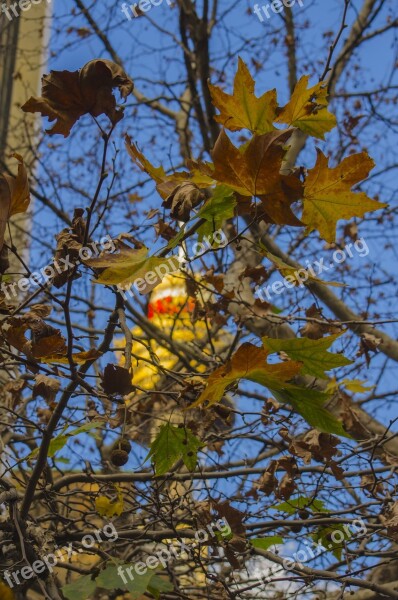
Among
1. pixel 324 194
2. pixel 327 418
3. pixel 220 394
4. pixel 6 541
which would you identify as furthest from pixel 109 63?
pixel 6 541

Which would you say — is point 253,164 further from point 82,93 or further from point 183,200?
point 82,93

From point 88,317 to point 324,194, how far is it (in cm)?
389

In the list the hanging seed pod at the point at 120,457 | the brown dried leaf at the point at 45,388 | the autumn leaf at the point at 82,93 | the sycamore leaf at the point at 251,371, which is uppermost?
the autumn leaf at the point at 82,93

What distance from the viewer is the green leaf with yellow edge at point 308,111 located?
1.57 meters

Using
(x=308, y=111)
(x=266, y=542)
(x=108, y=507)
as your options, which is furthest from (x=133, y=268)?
(x=266, y=542)

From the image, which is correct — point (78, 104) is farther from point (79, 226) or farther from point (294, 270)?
point (294, 270)

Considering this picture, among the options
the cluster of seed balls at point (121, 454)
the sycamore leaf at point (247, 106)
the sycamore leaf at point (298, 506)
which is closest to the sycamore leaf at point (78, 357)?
the cluster of seed balls at point (121, 454)

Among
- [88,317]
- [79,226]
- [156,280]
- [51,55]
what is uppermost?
[51,55]

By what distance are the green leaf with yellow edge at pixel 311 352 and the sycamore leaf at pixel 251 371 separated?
8cm

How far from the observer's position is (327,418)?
1.63m

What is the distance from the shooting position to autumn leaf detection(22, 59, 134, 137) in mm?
1421

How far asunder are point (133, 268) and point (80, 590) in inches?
32.3

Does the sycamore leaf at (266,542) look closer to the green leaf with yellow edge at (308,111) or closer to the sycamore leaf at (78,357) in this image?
the sycamore leaf at (78,357)

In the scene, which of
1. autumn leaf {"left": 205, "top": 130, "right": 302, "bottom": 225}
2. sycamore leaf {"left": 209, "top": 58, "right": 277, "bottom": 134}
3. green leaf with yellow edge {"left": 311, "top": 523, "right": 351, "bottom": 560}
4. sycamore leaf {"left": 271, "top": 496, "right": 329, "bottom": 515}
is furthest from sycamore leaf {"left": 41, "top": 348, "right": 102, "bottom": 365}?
green leaf with yellow edge {"left": 311, "top": 523, "right": 351, "bottom": 560}
